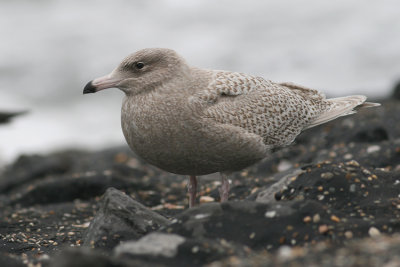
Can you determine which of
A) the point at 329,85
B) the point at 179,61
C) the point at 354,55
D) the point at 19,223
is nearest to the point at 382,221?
the point at 179,61

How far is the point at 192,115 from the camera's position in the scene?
19.2ft

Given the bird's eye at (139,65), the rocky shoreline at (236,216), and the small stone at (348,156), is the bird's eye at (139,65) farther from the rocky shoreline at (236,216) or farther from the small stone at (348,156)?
the small stone at (348,156)

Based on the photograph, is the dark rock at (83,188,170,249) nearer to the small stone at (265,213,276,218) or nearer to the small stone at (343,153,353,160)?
the small stone at (265,213,276,218)

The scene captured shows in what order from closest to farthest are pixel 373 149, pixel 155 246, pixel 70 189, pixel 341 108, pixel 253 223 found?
pixel 155 246 → pixel 253 223 → pixel 341 108 → pixel 373 149 → pixel 70 189

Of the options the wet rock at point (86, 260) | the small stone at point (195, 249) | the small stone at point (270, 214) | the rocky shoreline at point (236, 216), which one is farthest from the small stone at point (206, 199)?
the wet rock at point (86, 260)

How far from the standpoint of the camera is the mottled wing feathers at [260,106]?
6160mm

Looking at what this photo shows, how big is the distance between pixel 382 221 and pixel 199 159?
1.90 metres

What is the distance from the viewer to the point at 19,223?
7.24 m

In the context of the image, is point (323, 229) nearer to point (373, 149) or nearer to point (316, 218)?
point (316, 218)

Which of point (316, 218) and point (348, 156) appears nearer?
point (316, 218)

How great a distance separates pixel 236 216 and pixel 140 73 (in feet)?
6.90

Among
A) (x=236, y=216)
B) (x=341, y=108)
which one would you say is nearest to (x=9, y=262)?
(x=236, y=216)

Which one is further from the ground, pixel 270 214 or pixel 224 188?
pixel 270 214

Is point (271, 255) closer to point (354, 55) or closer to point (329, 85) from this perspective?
point (329, 85)
